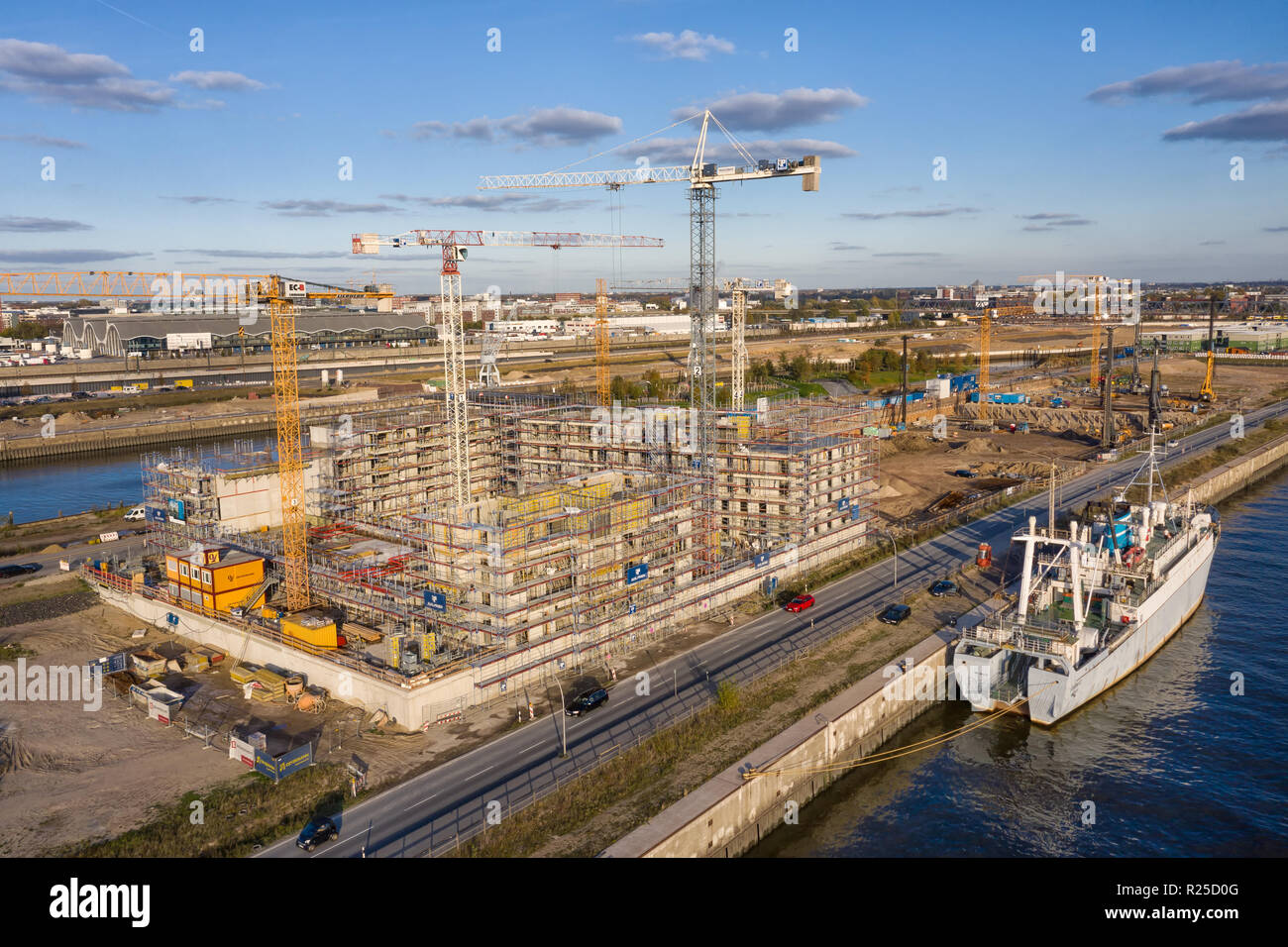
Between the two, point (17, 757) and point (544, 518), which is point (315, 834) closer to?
point (17, 757)

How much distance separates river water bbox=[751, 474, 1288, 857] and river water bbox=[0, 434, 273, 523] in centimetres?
6336

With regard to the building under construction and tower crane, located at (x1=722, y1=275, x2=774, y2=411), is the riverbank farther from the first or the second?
tower crane, located at (x1=722, y1=275, x2=774, y2=411)

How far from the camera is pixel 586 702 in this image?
38500 mm

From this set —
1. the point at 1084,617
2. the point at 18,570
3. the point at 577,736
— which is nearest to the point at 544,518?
the point at 577,736

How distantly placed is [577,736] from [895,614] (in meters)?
21.7

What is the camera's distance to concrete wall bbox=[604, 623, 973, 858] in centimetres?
2858

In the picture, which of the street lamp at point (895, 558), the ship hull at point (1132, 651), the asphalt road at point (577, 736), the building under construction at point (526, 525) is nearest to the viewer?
the asphalt road at point (577, 736)

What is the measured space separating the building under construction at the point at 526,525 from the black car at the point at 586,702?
4.02 m

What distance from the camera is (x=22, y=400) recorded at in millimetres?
131625

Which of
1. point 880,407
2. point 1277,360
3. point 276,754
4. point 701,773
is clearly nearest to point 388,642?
point 276,754

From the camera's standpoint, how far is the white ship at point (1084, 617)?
42.1 m

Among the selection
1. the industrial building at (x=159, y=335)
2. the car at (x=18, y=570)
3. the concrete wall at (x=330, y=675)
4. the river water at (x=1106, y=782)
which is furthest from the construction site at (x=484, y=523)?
the industrial building at (x=159, y=335)

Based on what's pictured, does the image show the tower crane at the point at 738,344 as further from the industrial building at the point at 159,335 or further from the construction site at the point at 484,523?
the industrial building at the point at 159,335
